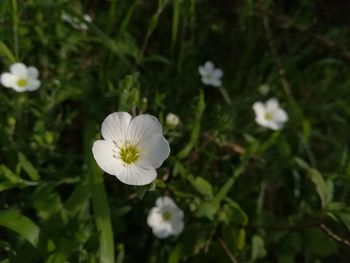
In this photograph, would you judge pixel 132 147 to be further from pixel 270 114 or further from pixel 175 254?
pixel 270 114

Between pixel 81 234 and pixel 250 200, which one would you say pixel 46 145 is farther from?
Result: pixel 250 200

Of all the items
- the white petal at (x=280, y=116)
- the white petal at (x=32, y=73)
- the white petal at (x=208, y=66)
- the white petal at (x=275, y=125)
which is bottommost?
the white petal at (x=275, y=125)

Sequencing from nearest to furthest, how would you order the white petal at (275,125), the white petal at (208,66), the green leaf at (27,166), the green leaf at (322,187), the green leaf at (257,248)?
the green leaf at (27,166)
the green leaf at (322,187)
the green leaf at (257,248)
the white petal at (275,125)
the white petal at (208,66)

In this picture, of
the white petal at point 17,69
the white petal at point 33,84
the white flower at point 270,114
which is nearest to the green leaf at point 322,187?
the white flower at point 270,114

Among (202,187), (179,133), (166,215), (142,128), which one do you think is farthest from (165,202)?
(142,128)

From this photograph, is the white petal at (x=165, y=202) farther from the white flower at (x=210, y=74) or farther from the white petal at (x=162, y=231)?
the white flower at (x=210, y=74)

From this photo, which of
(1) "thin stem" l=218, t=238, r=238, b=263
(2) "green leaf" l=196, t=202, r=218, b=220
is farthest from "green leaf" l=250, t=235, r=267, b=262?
(2) "green leaf" l=196, t=202, r=218, b=220
